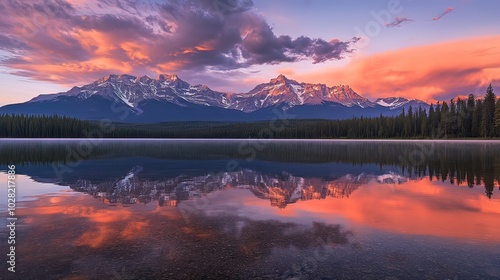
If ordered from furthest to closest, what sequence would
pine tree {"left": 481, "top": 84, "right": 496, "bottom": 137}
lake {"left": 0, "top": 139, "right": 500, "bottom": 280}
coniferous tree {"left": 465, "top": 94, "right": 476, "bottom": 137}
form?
coniferous tree {"left": 465, "top": 94, "right": 476, "bottom": 137}
pine tree {"left": 481, "top": 84, "right": 496, "bottom": 137}
lake {"left": 0, "top": 139, "right": 500, "bottom": 280}

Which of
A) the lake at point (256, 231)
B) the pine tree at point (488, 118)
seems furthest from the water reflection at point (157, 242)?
the pine tree at point (488, 118)

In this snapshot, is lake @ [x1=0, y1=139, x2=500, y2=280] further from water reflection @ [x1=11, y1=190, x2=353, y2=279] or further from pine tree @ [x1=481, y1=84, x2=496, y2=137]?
pine tree @ [x1=481, y1=84, x2=496, y2=137]

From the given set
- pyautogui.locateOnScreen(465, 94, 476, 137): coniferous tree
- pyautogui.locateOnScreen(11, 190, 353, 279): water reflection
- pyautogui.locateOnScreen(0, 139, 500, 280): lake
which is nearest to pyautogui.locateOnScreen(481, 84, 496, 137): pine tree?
pyautogui.locateOnScreen(465, 94, 476, 137): coniferous tree

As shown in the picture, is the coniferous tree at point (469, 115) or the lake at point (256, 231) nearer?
the lake at point (256, 231)

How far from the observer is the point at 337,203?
2095cm

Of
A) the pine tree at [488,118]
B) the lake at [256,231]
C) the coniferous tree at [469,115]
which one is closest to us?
the lake at [256,231]

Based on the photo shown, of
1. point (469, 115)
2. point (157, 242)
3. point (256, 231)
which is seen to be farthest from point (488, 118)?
point (157, 242)

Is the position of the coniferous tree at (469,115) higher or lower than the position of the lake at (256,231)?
higher

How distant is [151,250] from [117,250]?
4.35 ft

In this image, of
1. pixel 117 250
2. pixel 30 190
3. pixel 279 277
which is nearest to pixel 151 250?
pixel 117 250

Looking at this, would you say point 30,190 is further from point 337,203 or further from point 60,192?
point 337,203

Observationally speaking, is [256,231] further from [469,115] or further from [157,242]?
[469,115]

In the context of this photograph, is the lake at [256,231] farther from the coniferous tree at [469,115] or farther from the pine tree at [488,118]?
the coniferous tree at [469,115]

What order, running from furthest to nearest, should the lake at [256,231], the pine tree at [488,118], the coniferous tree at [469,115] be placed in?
the coniferous tree at [469,115] < the pine tree at [488,118] < the lake at [256,231]
